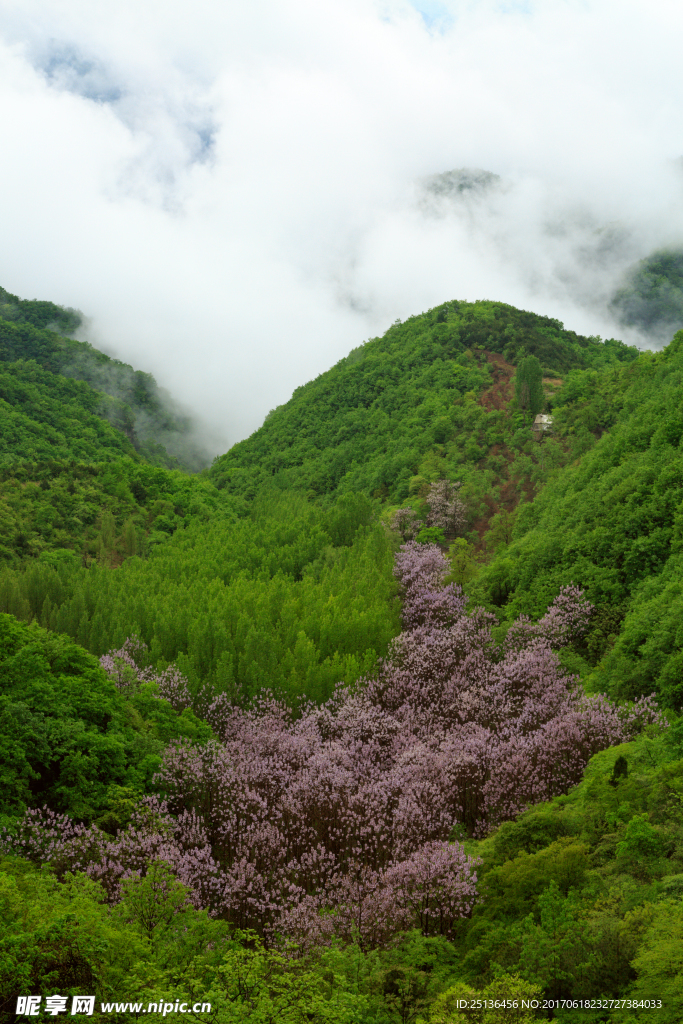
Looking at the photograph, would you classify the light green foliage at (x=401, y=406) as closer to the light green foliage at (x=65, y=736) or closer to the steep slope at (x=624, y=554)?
the steep slope at (x=624, y=554)

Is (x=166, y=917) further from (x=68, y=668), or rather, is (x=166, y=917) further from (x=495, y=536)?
(x=495, y=536)

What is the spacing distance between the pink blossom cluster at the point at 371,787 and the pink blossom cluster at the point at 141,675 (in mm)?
2032

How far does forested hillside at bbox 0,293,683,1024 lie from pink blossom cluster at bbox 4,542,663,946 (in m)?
0.13

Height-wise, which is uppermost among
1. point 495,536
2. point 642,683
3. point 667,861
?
point 495,536

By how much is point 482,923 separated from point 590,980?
4683mm

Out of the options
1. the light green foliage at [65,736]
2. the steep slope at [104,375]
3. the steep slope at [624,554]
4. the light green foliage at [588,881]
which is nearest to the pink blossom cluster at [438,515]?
the steep slope at [624,554]

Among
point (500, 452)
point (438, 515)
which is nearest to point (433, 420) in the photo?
point (500, 452)

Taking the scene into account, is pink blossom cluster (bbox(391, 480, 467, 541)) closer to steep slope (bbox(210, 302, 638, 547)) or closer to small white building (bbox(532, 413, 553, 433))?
steep slope (bbox(210, 302, 638, 547))

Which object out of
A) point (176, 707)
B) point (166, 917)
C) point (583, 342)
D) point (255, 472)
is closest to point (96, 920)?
point (166, 917)

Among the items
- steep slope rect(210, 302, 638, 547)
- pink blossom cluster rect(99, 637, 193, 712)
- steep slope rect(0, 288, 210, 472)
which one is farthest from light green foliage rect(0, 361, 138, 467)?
pink blossom cluster rect(99, 637, 193, 712)

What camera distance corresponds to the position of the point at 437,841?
82.4 feet

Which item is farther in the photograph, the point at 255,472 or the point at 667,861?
the point at 255,472

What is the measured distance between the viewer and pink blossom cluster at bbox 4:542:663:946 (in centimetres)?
2356

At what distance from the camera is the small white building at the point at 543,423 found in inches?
2776
